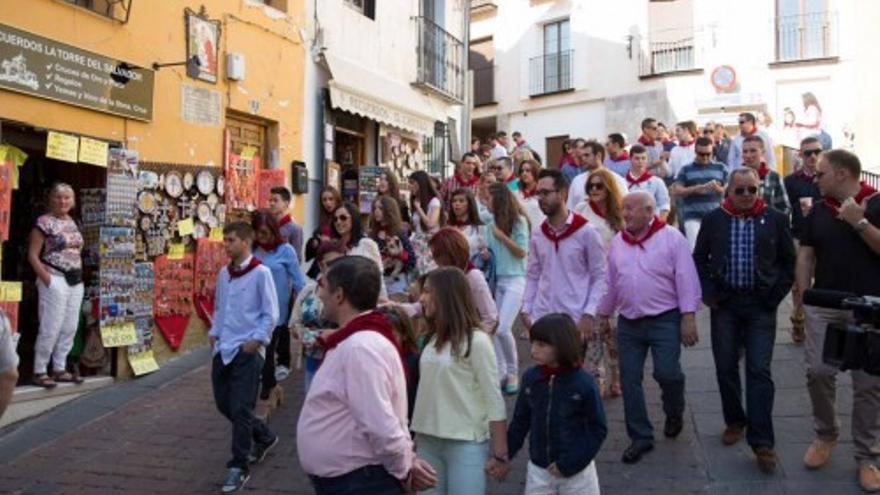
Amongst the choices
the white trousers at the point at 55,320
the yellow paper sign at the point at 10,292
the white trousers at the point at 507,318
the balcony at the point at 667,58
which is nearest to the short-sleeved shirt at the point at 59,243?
the white trousers at the point at 55,320

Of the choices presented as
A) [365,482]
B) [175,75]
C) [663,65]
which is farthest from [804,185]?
[663,65]

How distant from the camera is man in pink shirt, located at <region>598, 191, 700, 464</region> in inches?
225

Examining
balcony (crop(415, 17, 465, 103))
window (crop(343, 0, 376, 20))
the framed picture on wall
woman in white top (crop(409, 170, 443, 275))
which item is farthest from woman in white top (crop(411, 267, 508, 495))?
balcony (crop(415, 17, 465, 103))

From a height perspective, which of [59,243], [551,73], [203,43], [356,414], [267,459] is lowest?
[267,459]

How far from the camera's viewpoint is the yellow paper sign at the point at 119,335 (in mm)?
8500

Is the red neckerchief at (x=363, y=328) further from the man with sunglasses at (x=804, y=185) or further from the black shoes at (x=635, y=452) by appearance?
the man with sunglasses at (x=804, y=185)

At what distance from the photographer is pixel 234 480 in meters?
5.73

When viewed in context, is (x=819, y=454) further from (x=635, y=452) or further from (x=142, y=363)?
(x=142, y=363)

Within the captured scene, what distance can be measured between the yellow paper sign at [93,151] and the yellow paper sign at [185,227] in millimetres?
1208

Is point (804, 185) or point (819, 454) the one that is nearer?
point (819, 454)

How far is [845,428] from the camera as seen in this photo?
626 centimetres

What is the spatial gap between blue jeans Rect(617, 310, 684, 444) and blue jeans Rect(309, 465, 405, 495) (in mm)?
2860

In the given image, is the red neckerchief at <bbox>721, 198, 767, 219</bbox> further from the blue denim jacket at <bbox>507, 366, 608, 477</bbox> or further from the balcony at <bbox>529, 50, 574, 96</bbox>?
the balcony at <bbox>529, 50, 574, 96</bbox>

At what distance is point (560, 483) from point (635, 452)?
1757 millimetres
